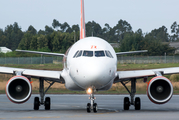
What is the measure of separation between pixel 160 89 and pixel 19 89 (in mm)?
6267

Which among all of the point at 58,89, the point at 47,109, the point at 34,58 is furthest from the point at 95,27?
the point at 47,109

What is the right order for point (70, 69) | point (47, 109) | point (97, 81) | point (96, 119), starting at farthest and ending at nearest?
point (47, 109), point (70, 69), point (97, 81), point (96, 119)

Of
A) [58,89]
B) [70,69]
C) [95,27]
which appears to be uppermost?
[95,27]

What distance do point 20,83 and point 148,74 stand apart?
5954mm

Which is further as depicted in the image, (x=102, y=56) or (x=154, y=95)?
(x=154, y=95)

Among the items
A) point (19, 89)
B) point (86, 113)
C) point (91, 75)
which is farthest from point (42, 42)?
point (91, 75)

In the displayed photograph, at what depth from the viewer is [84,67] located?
1438 centimetres

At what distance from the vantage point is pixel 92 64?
1424cm

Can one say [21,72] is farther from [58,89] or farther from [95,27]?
[95,27]

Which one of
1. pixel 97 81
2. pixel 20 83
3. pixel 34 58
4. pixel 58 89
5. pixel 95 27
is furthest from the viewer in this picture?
pixel 95 27

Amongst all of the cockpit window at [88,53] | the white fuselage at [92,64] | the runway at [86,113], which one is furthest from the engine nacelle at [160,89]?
the cockpit window at [88,53]

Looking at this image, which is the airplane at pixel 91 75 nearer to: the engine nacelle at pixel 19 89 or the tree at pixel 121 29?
the engine nacelle at pixel 19 89

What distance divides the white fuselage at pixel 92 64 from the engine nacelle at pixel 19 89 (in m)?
2.07

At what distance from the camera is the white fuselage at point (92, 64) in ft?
46.4
